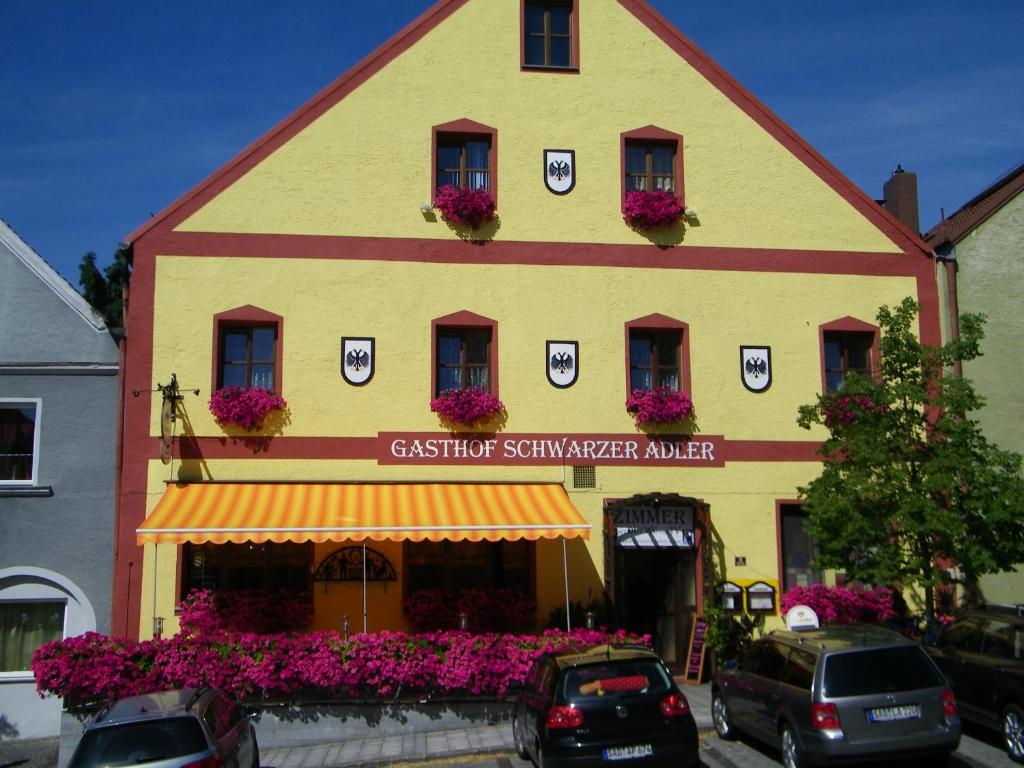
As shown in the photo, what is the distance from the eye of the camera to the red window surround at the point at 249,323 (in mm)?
20016


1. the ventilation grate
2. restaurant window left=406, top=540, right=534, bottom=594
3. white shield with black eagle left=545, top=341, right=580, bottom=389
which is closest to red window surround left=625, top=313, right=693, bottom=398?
white shield with black eagle left=545, top=341, right=580, bottom=389

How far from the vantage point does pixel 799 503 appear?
20.8m

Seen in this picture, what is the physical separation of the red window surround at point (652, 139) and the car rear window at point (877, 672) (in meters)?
11.3

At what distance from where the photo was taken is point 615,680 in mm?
12664

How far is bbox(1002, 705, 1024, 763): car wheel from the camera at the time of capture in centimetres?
1329

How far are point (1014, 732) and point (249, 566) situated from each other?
42.3ft

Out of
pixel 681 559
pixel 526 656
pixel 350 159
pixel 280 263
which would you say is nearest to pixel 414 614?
pixel 526 656

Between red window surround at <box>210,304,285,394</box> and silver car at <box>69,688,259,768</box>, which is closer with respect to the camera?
silver car at <box>69,688,259,768</box>

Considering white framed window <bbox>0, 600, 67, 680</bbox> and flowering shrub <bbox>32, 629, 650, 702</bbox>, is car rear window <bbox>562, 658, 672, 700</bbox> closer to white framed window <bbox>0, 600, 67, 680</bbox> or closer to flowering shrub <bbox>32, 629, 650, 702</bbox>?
flowering shrub <bbox>32, 629, 650, 702</bbox>

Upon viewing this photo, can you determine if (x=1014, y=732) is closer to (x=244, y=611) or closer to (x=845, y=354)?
(x=845, y=354)

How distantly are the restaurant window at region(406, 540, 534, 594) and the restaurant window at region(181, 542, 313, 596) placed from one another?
200 centimetres

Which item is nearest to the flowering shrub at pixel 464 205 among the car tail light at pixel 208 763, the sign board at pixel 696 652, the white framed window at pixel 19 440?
the white framed window at pixel 19 440

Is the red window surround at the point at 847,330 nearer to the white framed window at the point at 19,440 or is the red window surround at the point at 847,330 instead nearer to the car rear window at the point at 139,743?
the car rear window at the point at 139,743

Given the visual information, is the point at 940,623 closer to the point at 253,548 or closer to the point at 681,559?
the point at 681,559
